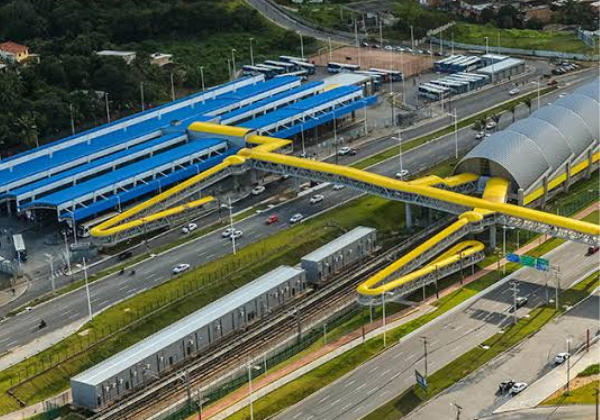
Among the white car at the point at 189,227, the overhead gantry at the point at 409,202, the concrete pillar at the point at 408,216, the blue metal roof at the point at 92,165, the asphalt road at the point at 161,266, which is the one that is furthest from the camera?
the blue metal roof at the point at 92,165

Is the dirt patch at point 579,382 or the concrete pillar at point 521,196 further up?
the concrete pillar at point 521,196

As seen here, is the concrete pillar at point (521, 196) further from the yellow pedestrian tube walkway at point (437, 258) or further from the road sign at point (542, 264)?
the road sign at point (542, 264)

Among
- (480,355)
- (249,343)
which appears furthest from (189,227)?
(480,355)

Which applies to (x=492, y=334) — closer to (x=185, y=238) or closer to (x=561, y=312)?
(x=561, y=312)

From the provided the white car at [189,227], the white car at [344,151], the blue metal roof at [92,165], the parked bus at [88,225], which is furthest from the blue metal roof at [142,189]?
the white car at [344,151]

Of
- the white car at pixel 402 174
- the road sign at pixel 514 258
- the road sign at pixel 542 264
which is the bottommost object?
the white car at pixel 402 174

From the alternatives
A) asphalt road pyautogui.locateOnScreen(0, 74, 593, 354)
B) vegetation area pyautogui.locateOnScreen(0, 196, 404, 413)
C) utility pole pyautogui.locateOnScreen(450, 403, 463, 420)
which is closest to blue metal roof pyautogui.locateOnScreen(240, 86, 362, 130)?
asphalt road pyautogui.locateOnScreen(0, 74, 593, 354)

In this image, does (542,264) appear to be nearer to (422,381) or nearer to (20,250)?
(422,381)

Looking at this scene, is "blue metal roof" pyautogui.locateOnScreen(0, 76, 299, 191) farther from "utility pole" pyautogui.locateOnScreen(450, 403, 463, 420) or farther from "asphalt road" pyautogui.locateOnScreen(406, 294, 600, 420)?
"utility pole" pyautogui.locateOnScreen(450, 403, 463, 420)

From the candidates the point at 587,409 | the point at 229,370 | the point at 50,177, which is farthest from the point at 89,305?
the point at 587,409
